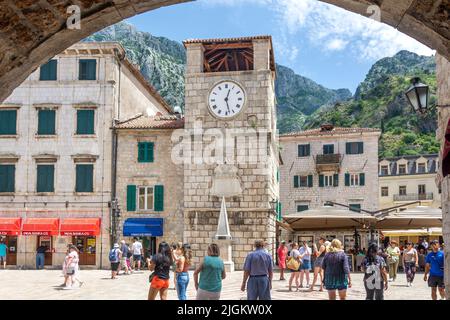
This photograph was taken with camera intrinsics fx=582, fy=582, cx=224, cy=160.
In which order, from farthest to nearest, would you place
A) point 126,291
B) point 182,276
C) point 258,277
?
1. point 126,291
2. point 182,276
3. point 258,277

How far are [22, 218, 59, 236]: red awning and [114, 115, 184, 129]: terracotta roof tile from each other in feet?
20.9

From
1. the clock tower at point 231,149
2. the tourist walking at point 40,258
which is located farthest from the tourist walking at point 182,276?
the tourist walking at point 40,258

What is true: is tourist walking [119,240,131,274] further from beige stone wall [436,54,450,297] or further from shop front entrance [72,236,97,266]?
beige stone wall [436,54,450,297]

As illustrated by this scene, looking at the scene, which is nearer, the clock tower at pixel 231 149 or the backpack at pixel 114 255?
the backpack at pixel 114 255

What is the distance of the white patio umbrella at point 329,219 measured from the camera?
23656 mm

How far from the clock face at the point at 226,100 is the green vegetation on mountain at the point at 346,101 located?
3425 centimetres

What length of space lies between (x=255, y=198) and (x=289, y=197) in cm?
1885

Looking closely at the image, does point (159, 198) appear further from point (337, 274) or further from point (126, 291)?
point (337, 274)

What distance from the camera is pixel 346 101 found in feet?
408

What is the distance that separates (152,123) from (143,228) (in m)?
6.14

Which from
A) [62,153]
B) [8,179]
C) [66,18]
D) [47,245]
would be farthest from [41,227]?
[66,18]

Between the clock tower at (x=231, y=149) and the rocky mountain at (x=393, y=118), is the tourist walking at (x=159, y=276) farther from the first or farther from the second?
the rocky mountain at (x=393, y=118)
